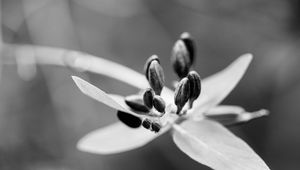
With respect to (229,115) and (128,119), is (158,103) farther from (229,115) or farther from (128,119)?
(229,115)

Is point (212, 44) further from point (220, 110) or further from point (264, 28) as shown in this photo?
point (220, 110)

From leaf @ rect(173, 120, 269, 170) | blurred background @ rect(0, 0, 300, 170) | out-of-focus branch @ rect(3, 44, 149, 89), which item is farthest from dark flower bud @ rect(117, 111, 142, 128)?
blurred background @ rect(0, 0, 300, 170)

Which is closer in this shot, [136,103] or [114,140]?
[136,103]

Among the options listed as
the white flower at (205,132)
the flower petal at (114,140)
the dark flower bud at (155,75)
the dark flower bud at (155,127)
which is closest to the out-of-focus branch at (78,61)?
the white flower at (205,132)

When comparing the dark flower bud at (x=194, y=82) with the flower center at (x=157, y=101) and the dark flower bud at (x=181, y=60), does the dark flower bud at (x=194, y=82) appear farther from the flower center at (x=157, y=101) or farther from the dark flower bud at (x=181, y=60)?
the dark flower bud at (x=181, y=60)

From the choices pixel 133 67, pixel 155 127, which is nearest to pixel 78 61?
pixel 155 127
